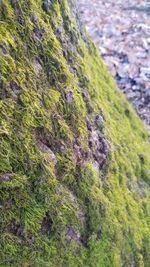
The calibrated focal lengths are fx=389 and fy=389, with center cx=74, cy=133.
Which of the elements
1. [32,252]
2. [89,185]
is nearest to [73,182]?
[89,185]

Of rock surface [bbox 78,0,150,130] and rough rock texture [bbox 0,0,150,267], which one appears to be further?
rock surface [bbox 78,0,150,130]

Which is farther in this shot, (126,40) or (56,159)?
(126,40)

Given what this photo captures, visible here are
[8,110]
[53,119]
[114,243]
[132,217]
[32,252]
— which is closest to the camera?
[8,110]

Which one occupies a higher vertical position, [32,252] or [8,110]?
[8,110]

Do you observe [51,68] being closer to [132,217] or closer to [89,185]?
[89,185]

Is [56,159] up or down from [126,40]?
down
